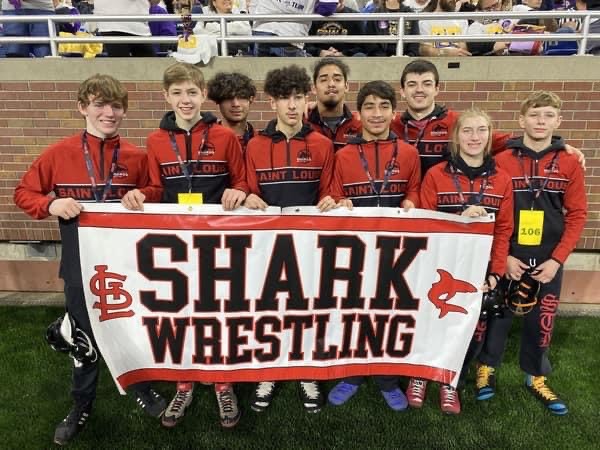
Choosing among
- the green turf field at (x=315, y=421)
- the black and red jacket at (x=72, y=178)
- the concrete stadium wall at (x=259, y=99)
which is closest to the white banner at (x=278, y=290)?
the black and red jacket at (x=72, y=178)

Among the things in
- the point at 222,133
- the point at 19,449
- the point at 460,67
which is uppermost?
the point at 460,67

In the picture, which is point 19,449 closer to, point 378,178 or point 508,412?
point 378,178

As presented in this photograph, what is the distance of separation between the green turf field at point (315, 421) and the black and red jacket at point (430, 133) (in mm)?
1708

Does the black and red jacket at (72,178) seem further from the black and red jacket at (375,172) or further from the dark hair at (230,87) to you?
the black and red jacket at (375,172)

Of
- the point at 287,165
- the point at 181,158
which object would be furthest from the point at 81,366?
the point at 287,165

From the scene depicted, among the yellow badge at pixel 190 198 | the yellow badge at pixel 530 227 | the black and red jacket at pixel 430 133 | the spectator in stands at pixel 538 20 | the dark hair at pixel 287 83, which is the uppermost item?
the spectator in stands at pixel 538 20

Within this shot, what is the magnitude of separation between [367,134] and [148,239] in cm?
148

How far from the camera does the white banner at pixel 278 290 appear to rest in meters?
2.97

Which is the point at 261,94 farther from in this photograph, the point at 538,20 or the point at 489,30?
the point at 538,20

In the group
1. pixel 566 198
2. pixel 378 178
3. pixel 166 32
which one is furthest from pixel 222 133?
pixel 166 32

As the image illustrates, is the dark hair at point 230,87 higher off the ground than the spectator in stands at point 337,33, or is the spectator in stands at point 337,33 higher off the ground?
the spectator in stands at point 337,33

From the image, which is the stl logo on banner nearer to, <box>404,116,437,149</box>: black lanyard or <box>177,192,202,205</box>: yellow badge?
<box>177,192,202,205</box>: yellow badge

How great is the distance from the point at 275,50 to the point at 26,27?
302 centimetres

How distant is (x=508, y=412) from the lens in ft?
11.2
